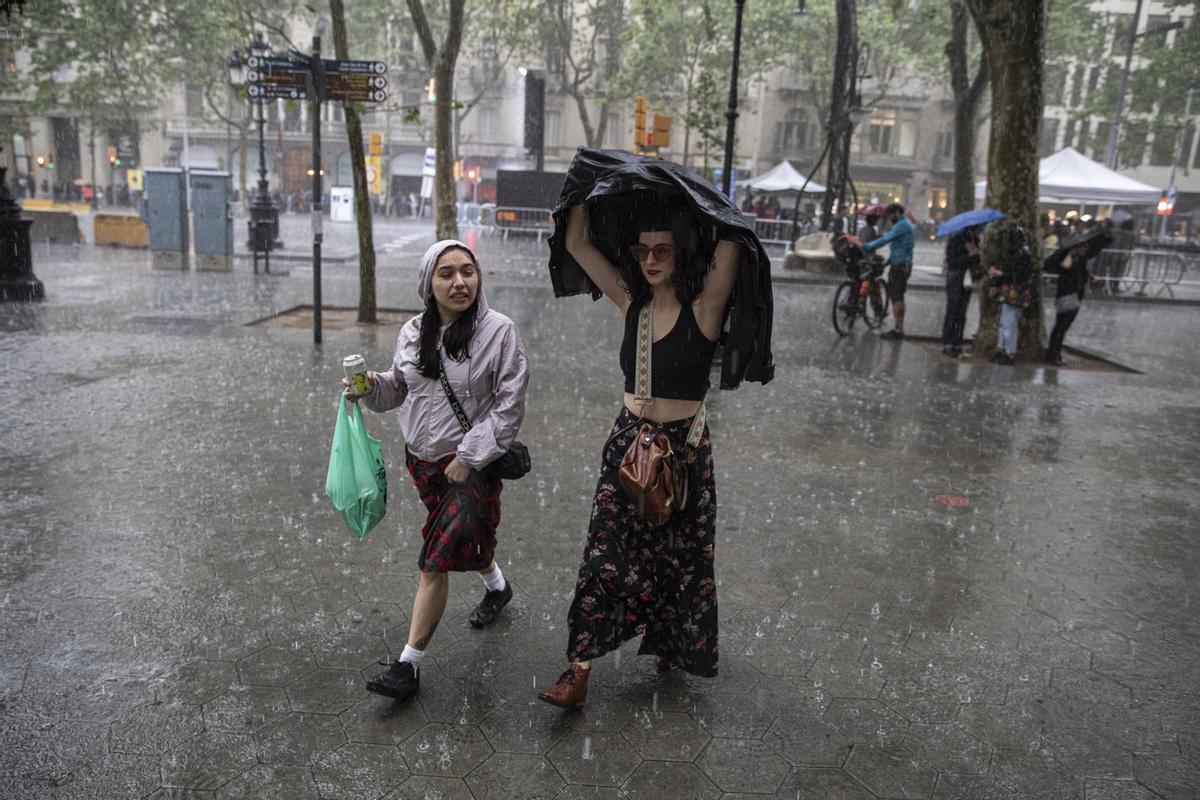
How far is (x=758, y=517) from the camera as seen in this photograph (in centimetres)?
557

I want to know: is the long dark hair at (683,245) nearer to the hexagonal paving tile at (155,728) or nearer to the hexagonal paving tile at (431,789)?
the hexagonal paving tile at (431,789)

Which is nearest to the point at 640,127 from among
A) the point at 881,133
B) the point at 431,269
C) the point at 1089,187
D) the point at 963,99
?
the point at 963,99

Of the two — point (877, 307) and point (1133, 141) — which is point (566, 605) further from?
point (1133, 141)

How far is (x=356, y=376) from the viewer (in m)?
3.40

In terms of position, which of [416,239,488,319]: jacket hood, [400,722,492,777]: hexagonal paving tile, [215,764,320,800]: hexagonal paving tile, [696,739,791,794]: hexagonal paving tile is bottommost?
[215,764,320,800]: hexagonal paving tile

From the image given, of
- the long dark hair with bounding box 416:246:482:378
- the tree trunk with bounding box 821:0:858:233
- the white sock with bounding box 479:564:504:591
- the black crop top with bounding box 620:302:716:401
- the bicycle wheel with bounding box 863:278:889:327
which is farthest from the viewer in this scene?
the tree trunk with bounding box 821:0:858:233

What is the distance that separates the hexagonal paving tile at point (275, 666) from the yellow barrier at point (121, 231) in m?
21.5

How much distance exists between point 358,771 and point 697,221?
2.22 m

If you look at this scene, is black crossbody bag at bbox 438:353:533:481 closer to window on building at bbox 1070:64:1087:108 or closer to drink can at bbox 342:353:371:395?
drink can at bbox 342:353:371:395

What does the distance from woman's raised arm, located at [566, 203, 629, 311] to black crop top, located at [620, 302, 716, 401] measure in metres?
0.28

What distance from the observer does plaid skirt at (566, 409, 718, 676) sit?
335cm

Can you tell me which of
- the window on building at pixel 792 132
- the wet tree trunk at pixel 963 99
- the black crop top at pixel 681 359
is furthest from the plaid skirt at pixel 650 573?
the window on building at pixel 792 132

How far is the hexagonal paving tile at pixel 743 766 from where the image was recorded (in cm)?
302

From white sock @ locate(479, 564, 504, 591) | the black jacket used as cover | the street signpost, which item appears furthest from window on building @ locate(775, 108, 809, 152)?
the black jacket used as cover
